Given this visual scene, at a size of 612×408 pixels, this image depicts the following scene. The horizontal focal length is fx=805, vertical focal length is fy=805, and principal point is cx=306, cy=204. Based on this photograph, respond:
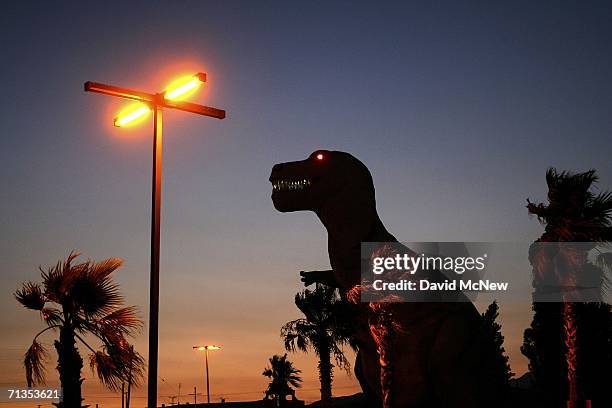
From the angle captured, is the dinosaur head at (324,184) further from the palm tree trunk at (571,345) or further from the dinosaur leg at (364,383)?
the palm tree trunk at (571,345)

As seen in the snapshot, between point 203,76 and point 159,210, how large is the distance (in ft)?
6.90

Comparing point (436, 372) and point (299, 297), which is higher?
point (299, 297)

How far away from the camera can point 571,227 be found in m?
21.7

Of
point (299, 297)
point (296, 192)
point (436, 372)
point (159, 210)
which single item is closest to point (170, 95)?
point (159, 210)

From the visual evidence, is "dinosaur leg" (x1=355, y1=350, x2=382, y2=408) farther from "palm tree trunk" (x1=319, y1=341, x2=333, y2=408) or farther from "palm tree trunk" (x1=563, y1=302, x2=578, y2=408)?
"palm tree trunk" (x1=319, y1=341, x2=333, y2=408)

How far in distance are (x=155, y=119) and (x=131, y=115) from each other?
2.29 ft

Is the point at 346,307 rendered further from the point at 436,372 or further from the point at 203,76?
the point at 203,76

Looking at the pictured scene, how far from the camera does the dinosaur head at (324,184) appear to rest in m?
15.2

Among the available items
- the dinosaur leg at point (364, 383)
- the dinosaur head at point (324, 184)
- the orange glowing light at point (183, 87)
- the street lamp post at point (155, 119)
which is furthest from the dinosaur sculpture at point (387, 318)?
the orange glowing light at point (183, 87)

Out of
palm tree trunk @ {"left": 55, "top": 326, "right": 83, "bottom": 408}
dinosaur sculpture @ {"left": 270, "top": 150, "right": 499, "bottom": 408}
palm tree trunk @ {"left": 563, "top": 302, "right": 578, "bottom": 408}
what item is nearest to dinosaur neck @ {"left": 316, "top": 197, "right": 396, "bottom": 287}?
dinosaur sculpture @ {"left": 270, "top": 150, "right": 499, "bottom": 408}

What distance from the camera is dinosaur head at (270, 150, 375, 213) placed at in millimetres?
15195

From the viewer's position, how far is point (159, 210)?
12086 millimetres

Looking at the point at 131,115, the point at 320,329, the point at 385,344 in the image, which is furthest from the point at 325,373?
the point at 131,115

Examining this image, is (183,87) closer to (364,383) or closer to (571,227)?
(364,383)
